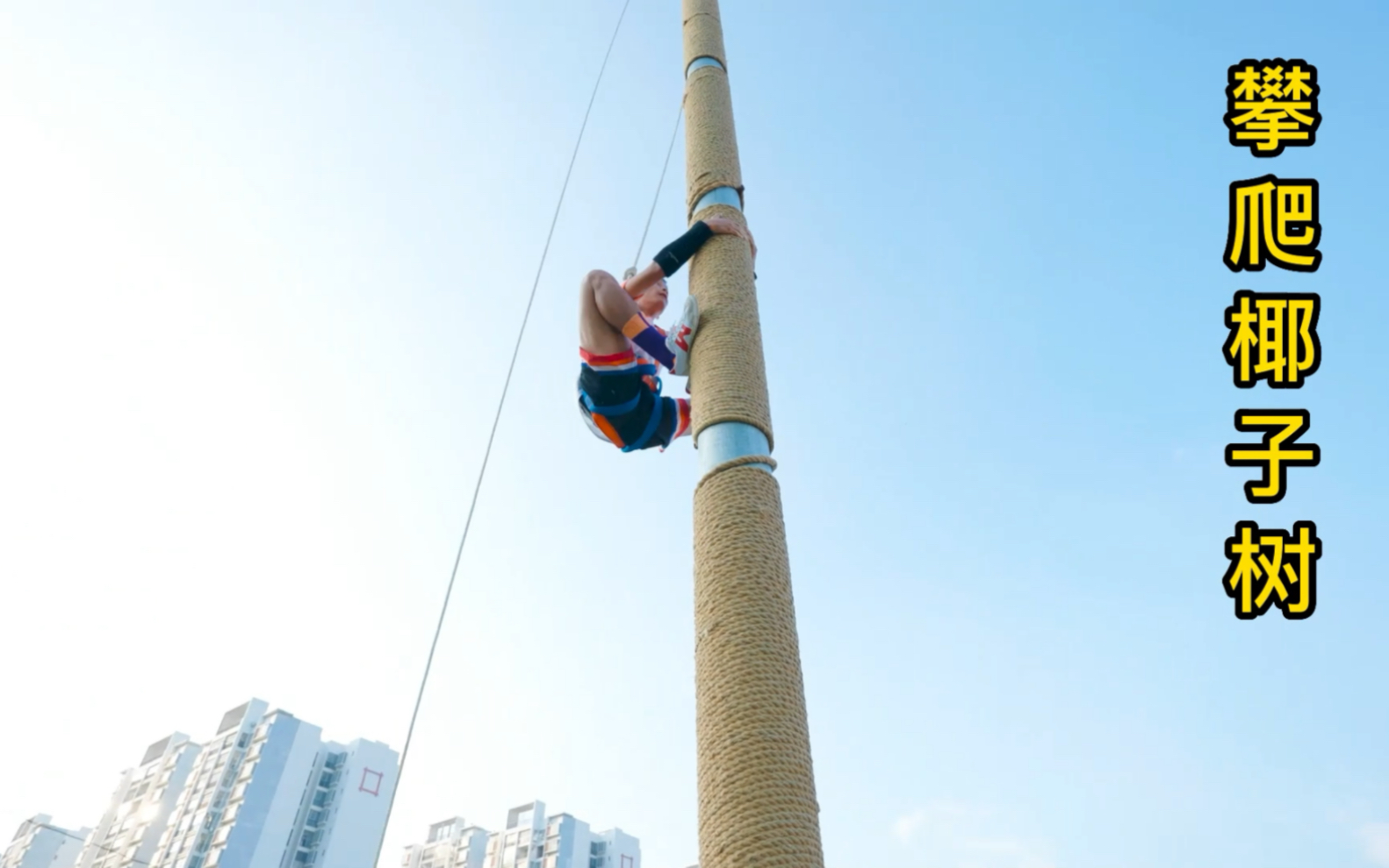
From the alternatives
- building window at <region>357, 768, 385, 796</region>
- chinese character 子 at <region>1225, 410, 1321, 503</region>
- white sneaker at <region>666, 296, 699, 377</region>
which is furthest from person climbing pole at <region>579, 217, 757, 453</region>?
building window at <region>357, 768, 385, 796</region>

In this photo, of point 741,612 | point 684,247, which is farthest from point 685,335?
point 741,612

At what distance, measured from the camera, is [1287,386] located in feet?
13.8

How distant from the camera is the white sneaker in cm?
176

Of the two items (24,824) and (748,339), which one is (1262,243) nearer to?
(748,339)

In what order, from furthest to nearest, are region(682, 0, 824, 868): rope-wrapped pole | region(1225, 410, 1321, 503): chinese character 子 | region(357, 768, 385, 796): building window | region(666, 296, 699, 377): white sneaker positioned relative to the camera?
region(357, 768, 385, 796): building window < region(1225, 410, 1321, 503): chinese character 子 < region(666, 296, 699, 377): white sneaker < region(682, 0, 824, 868): rope-wrapped pole

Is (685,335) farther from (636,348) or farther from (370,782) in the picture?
(370,782)

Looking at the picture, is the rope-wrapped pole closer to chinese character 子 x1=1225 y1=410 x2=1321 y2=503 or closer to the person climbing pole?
the person climbing pole

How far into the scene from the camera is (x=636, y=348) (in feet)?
6.85

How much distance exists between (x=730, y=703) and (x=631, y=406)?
1092mm

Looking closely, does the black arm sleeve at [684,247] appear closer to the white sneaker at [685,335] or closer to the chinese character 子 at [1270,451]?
the white sneaker at [685,335]

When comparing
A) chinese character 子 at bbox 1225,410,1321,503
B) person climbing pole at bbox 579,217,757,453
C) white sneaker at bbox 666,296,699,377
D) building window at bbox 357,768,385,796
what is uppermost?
building window at bbox 357,768,385,796

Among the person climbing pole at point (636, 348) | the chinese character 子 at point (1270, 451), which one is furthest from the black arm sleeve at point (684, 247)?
the chinese character 子 at point (1270, 451)

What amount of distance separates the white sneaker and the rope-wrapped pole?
0.02 metres

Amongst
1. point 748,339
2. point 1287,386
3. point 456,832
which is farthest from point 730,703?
point 456,832
